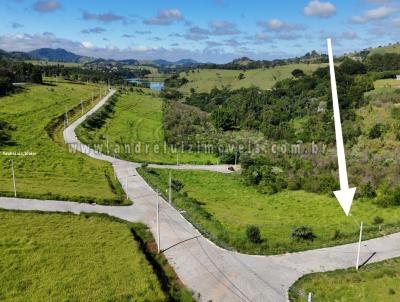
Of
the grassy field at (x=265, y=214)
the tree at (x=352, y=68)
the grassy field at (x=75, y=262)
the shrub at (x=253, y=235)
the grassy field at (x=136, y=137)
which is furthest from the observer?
the tree at (x=352, y=68)

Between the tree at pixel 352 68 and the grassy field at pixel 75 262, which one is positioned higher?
the tree at pixel 352 68

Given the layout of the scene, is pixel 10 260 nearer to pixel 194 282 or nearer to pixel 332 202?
pixel 194 282

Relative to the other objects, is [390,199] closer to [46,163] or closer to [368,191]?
[368,191]

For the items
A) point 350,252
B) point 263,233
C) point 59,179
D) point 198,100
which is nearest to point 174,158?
point 59,179

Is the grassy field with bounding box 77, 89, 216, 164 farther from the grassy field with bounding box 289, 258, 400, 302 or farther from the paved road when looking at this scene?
the grassy field with bounding box 289, 258, 400, 302

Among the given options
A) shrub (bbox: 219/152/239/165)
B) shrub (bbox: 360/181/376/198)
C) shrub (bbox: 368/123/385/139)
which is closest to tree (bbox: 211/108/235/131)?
shrub (bbox: 219/152/239/165)

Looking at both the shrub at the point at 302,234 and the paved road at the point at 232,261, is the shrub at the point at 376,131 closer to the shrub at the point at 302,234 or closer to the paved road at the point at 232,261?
the paved road at the point at 232,261

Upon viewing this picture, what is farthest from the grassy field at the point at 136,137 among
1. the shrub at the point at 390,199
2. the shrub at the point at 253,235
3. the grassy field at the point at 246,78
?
the grassy field at the point at 246,78

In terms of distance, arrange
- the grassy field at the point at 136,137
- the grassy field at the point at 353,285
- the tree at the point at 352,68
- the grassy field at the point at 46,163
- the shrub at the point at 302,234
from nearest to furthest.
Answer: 1. the grassy field at the point at 353,285
2. the shrub at the point at 302,234
3. the grassy field at the point at 46,163
4. the grassy field at the point at 136,137
5. the tree at the point at 352,68
